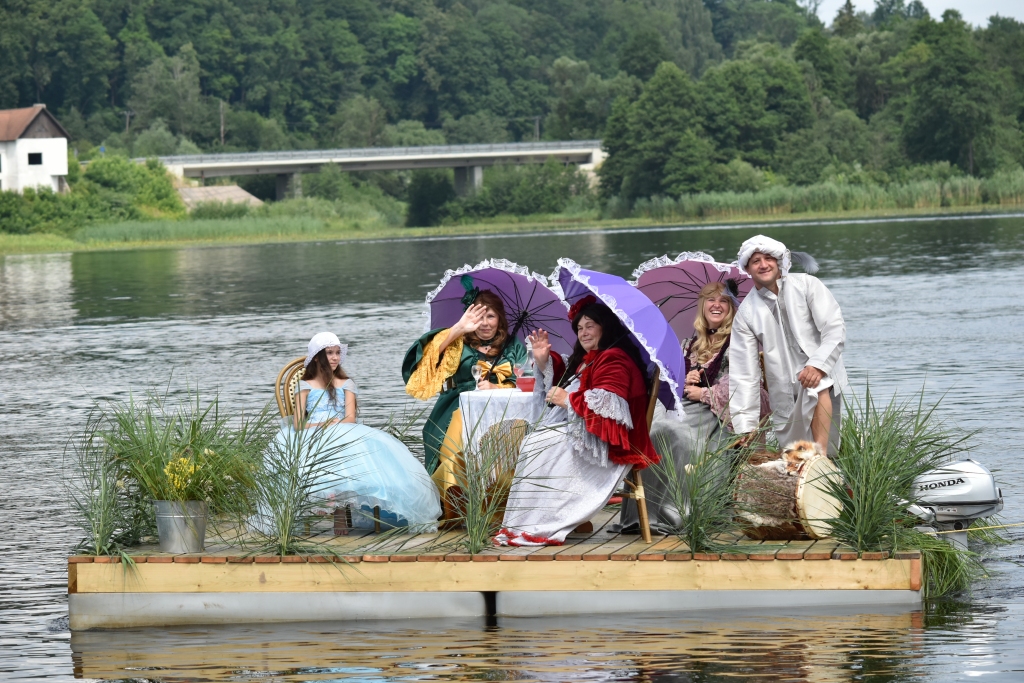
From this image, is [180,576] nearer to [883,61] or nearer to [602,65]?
[883,61]

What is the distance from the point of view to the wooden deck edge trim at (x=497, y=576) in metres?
7.64

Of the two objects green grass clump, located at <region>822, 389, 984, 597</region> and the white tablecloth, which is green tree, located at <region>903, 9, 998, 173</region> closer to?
green grass clump, located at <region>822, 389, 984, 597</region>

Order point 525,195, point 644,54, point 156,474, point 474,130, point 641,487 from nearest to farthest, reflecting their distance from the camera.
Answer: point 641,487 → point 156,474 → point 525,195 → point 644,54 → point 474,130

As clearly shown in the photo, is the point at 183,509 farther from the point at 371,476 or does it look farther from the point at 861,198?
the point at 861,198

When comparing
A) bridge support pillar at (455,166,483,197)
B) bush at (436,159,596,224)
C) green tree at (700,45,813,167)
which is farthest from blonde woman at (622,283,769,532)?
bridge support pillar at (455,166,483,197)

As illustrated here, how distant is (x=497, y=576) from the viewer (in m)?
7.83

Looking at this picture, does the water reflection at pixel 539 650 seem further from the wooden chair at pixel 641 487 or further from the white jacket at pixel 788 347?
the white jacket at pixel 788 347

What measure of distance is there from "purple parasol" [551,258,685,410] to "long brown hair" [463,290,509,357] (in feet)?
3.11

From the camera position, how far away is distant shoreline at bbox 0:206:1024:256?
2635 inches

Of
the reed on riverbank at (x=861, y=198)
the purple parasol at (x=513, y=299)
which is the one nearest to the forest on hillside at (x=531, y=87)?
the reed on riverbank at (x=861, y=198)

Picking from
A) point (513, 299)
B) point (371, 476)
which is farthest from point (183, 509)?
point (513, 299)

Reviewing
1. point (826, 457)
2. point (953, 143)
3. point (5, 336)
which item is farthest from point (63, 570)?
point (953, 143)

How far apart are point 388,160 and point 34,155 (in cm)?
2315

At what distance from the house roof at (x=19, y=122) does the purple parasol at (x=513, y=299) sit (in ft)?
265
